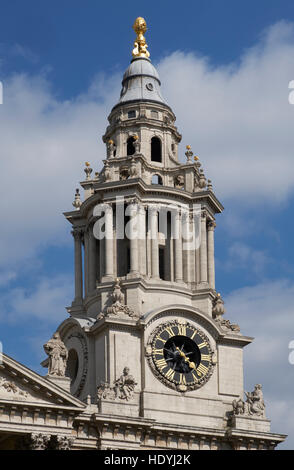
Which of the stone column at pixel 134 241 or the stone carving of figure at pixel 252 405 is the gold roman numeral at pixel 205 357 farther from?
the stone column at pixel 134 241

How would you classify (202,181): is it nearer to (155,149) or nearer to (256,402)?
(155,149)

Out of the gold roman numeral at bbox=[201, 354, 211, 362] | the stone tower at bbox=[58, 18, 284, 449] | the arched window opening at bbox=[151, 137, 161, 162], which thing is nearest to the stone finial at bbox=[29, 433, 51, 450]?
the stone tower at bbox=[58, 18, 284, 449]

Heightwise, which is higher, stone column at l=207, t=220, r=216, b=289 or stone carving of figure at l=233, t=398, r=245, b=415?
stone column at l=207, t=220, r=216, b=289

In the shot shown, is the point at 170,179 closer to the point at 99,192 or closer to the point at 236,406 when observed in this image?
the point at 99,192

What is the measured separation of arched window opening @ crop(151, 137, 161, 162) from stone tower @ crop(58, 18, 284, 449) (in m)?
0.06

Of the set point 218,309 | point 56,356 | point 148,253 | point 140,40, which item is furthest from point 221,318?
point 140,40

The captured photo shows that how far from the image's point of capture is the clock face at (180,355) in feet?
242

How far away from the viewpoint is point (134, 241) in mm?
77062

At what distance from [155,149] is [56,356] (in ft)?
60.0

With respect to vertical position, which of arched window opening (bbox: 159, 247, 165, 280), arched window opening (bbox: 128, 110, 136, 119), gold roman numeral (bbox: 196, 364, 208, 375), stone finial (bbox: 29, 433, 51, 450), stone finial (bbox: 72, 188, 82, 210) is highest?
arched window opening (bbox: 128, 110, 136, 119)

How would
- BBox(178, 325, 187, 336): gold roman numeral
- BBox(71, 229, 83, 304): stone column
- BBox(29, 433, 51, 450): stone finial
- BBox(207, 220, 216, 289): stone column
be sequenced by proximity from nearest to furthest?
BBox(29, 433, 51, 450): stone finial
BBox(178, 325, 187, 336): gold roman numeral
BBox(207, 220, 216, 289): stone column
BBox(71, 229, 83, 304): stone column

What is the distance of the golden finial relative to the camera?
8612 centimetres

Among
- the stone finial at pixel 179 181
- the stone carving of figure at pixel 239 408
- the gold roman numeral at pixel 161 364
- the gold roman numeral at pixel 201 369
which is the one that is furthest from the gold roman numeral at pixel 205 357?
the stone finial at pixel 179 181

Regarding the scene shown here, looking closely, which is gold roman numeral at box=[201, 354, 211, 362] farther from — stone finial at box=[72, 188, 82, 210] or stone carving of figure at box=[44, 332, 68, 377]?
stone finial at box=[72, 188, 82, 210]
